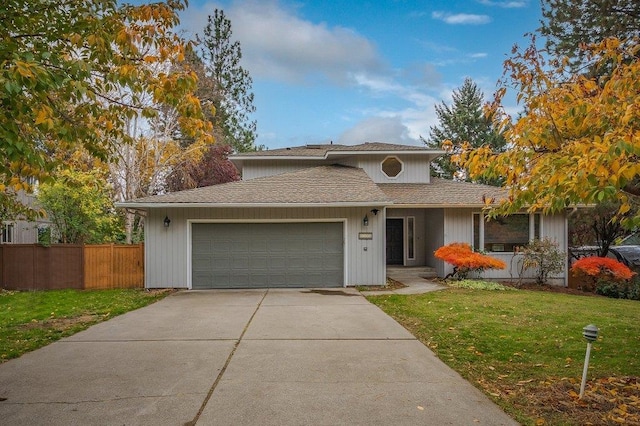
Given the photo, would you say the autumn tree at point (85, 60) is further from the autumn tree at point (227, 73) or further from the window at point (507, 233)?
the autumn tree at point (227, 73)

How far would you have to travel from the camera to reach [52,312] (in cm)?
902

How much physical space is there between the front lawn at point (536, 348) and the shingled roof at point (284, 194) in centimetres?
330

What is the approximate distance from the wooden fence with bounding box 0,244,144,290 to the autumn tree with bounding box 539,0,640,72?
15.4 meters

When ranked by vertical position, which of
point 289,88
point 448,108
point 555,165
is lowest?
point 555,165

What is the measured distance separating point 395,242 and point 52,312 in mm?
11448

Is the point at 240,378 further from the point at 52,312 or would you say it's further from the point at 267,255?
the point at 267,255

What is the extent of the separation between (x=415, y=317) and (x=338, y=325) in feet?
5.67

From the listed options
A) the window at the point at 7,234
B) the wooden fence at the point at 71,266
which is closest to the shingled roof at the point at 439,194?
the wooden fence at the point at 71,266

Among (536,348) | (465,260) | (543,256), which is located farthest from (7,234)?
(543,256)

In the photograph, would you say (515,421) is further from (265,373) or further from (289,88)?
(289,88)

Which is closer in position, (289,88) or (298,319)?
(298,319)

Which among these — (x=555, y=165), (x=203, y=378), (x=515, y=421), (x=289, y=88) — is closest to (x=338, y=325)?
(x=203, y=378)

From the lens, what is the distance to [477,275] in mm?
Answer: 14055

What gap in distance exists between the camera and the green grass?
21.8 ft
